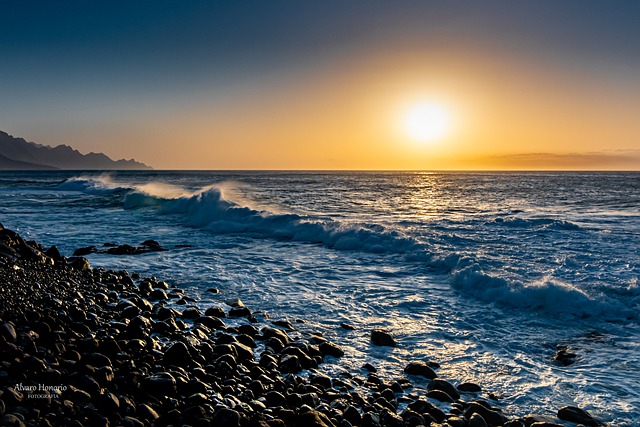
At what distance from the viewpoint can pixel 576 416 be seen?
4820 millimetres

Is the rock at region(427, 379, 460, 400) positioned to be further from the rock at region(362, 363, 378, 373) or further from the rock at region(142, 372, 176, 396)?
the rock at region(142, 372, 176, 396)

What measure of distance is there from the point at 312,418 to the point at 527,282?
297 inches

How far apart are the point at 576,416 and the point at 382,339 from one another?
9.32 ft

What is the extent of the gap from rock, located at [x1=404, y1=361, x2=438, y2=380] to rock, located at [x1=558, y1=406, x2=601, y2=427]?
1.54m

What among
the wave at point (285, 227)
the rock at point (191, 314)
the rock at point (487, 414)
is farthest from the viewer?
the wave at point (285, 227)

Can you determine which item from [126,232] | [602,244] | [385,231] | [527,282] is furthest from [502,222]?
[126,232]

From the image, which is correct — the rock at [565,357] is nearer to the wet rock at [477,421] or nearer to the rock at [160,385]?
the wet rock at [477,421]

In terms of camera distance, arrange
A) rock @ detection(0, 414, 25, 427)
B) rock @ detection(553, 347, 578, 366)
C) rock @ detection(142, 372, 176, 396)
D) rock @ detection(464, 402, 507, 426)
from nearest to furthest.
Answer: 1. rock @ detection(0, 414, 25, 427)
2. rock @ detection(142, 372, 176, 396)
3. rock @ detection(464, 402, 507, 426)
4. rock @ detection(553, 347, 578, 366)

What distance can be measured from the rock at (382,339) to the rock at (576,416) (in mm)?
2535

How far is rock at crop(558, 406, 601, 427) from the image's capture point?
187 inches

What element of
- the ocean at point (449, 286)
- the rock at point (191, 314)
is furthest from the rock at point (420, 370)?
the rock at point (191, 314)

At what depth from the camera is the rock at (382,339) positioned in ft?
22.4

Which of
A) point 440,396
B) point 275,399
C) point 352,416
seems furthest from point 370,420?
point 440,396

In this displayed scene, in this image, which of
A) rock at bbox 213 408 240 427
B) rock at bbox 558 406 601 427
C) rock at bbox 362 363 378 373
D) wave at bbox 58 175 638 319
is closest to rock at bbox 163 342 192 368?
rock at bbox 213 408 240 427
